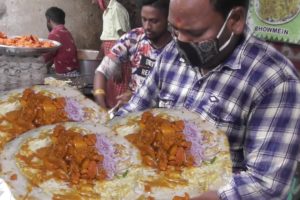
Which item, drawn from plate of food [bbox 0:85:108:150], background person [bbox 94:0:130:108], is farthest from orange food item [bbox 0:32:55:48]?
plate of food [bbox 0:85:108:150]

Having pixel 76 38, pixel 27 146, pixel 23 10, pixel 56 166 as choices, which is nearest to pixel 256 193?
pixel 56 166

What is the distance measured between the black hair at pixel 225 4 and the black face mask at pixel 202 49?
2 cm

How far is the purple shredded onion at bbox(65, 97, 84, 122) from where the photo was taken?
162 centimetres

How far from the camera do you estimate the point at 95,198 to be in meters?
1.25

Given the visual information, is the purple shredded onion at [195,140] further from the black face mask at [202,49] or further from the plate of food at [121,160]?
the black face mask at [202,49]

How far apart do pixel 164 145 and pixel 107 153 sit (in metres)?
0.18

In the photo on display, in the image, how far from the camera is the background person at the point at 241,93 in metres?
1.40

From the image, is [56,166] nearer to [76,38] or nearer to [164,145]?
[164,145]

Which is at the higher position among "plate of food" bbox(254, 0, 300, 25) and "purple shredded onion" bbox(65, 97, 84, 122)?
"plate of food" bbox(254, 0, 300, 25)

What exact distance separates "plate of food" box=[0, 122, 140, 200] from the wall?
18.2ft

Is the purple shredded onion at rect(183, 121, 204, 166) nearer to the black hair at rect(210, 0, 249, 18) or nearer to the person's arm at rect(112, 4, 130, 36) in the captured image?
the black hair at rect(210, 0, 249, 18)

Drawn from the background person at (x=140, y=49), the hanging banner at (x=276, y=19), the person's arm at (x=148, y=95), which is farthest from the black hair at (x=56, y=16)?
the person's arm at (x=148, y=95)

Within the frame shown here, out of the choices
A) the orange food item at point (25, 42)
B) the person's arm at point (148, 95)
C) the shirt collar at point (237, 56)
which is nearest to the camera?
the shirt collar at point (237, 56)

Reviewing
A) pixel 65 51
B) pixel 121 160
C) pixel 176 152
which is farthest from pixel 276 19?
pixel 65 51
